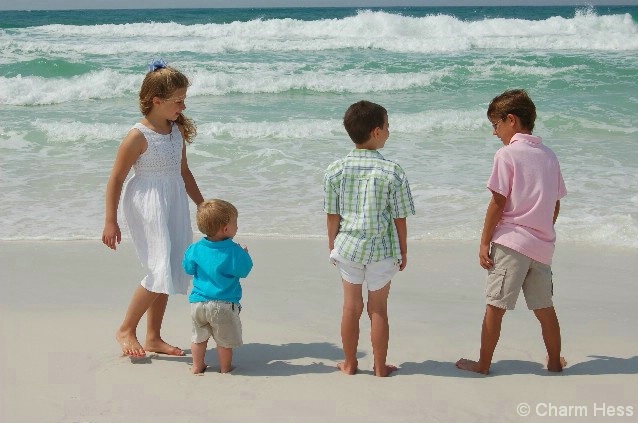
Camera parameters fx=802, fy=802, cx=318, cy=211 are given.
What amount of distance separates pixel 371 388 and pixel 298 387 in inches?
12.8

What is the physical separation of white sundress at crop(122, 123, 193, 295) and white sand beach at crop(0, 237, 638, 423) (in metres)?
0.42

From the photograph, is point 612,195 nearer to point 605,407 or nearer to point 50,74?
Answer: point 605,407

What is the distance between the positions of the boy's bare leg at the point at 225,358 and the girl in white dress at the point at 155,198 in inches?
12.8

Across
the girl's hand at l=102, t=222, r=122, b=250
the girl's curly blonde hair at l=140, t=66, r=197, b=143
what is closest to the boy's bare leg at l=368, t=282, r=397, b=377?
the girl's hand at l=102, t=222, r=122, b=250

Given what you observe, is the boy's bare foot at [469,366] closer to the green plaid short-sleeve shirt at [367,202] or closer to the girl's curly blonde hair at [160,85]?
the green plaid short-sleeve shirt at [367,202]

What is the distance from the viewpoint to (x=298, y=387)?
11.7ft

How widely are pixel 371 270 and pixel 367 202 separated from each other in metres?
Result: 0.32

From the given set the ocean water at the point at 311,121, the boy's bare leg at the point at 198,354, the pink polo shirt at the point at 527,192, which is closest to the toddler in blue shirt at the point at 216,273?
the boy's bare leg at the point at 198,354

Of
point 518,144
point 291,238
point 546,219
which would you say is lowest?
point 291,238

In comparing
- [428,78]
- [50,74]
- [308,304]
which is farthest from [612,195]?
[50,74]

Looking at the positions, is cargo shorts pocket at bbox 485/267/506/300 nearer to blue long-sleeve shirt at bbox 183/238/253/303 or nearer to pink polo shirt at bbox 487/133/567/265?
pink polo shirt at bbox 487/133/567/265

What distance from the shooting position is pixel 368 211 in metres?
3.54

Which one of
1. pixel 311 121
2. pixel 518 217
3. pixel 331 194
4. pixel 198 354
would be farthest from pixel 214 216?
pixel 311 121

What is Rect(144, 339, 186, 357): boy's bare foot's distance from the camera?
3.99 metres
